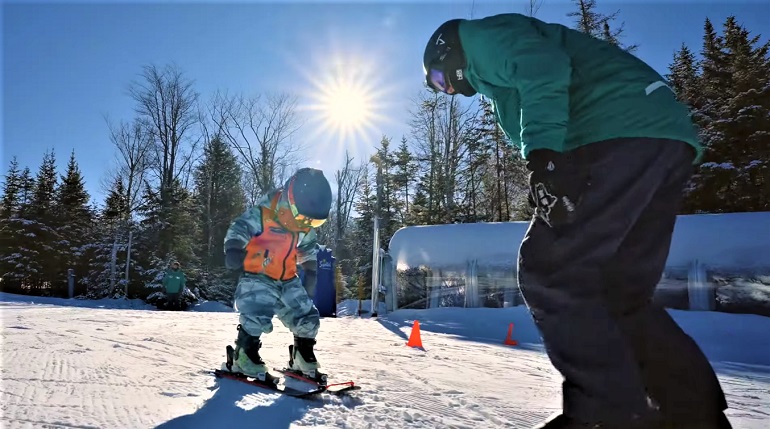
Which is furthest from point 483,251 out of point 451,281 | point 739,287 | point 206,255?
point 206,255

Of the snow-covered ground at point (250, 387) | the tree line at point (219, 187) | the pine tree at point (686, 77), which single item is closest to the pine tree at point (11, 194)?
the tree line at point (219, 187)

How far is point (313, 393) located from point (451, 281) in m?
9.66

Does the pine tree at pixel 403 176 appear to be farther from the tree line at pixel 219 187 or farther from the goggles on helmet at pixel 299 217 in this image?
the goggles on helmet at pixel 299 217

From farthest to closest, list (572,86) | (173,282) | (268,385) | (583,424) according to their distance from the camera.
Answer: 1. (173,282)
2. (268,385)
3. (572,86)
4. (583,424)

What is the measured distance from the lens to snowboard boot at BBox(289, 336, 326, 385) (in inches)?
135

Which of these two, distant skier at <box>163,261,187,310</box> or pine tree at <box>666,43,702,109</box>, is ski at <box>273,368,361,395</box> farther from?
pine tree at <box>666,43,702,109</box>

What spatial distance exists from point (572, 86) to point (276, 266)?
2.66m

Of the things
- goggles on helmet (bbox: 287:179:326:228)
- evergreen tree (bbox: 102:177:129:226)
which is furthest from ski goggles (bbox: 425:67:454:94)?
evergreen tree (bbox: 102:177:129:226)

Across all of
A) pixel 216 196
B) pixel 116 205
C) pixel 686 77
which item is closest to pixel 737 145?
pixel 686 77

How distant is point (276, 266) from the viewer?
3.69m

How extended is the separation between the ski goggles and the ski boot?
7.40 feet

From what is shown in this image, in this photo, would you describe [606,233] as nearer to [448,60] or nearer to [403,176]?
[448,60]

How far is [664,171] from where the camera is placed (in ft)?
4.96

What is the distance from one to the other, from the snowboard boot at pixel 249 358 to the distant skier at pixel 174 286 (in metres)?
14.9
